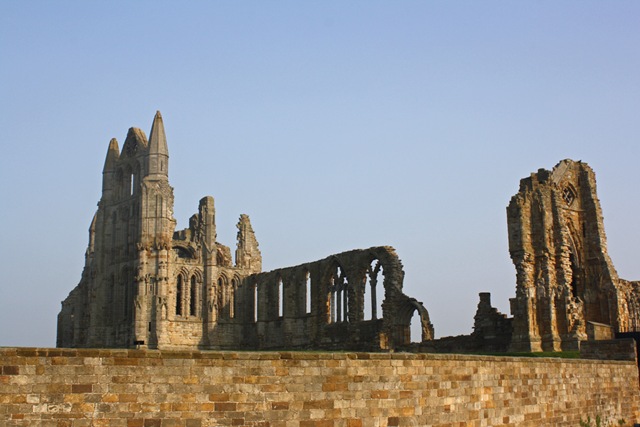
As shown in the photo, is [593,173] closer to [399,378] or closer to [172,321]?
[399,378]

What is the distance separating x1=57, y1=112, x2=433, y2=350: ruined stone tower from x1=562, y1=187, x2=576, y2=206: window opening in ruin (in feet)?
43.8

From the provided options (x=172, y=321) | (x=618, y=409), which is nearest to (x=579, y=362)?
(x=618, y=409)

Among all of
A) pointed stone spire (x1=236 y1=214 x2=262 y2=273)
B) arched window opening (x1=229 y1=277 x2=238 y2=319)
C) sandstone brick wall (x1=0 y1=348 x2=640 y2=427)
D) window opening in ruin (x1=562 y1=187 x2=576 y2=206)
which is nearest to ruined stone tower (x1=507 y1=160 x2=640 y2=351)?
window opening in ruin (x1=562 y1=187 x2=576 y2=206)

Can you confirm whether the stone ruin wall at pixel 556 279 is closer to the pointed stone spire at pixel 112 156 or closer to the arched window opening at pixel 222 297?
the arched window opening at pixel 222 297

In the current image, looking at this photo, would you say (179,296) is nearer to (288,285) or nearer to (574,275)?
(288,285)

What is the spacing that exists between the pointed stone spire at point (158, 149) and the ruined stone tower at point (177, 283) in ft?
0.21

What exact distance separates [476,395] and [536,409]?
2.68m

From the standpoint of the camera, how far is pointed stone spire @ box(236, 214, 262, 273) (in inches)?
2269

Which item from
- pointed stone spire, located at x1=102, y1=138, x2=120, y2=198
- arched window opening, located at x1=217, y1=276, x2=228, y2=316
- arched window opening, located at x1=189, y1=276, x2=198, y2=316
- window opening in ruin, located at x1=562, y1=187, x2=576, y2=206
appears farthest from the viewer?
pointed stone spire, located at x1=102, y1=138, x2=120, y2=198

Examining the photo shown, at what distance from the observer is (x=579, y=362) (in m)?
21.3

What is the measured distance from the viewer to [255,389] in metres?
13.5

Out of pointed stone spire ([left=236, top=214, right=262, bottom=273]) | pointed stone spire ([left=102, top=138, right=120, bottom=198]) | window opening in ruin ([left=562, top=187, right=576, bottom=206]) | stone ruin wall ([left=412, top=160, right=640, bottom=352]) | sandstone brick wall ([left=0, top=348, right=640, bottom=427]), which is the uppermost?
pointed stone spire ([left=102, top=138, right=120, bottom=198])

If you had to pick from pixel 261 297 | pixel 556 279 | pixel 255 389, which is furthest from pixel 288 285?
pixel 255 389

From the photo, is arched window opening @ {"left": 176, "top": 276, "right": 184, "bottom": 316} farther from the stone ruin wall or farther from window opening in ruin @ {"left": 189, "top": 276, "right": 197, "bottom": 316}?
the stone ruin wall
